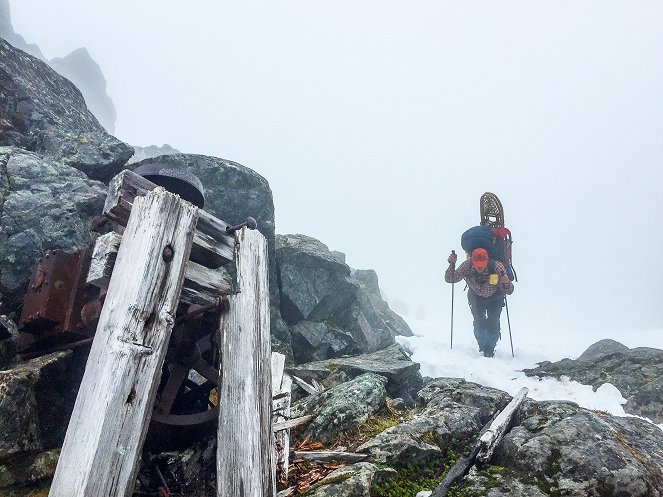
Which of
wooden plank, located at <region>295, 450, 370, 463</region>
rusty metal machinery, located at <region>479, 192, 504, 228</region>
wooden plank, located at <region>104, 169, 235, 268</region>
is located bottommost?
wooden plank, located at <region>295, 450, 370, 463</region>

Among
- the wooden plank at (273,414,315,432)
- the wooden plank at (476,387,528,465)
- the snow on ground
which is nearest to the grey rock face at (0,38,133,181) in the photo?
the wooden plank at (273,414,315,432)

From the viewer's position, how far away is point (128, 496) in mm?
2975

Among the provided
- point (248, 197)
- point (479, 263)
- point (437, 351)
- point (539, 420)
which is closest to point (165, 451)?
point (539, 420)

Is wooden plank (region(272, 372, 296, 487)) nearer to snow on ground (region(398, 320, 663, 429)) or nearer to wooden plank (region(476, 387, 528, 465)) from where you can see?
wooden plank (region(476, 387, 528, 465))

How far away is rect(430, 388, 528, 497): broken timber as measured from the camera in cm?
437

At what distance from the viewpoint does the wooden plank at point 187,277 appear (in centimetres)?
399

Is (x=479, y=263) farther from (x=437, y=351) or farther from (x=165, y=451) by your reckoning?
(x=165, y=451)

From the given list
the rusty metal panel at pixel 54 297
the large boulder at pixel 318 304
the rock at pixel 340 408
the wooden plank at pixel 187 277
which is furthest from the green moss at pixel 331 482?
the large boulder at pixel 318 304

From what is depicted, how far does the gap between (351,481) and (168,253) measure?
3100 millimetres

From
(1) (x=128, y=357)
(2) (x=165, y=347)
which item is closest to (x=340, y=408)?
(2) (x=165, y=347)

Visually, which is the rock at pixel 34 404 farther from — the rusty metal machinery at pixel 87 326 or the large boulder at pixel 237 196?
the large boulder at pixel 237 196

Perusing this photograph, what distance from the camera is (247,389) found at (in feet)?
13.4

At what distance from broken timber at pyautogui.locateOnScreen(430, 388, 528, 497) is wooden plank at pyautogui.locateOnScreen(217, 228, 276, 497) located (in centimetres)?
202

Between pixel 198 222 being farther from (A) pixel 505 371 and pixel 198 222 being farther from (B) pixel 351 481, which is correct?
(A) pixel 505 371
